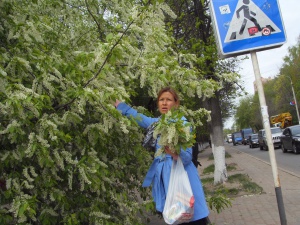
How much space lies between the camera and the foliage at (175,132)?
265 centimetres

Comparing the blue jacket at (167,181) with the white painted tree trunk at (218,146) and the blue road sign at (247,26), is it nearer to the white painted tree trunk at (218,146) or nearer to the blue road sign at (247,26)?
the blue road sign at (247,26)

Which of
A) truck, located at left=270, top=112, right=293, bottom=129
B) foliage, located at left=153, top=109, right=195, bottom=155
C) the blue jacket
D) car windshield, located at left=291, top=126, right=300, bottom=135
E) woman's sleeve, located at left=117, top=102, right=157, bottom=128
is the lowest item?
the blue jacket

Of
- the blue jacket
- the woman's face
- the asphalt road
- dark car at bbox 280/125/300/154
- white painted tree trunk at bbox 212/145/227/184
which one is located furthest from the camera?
dark car at bbox 280/125/300/154

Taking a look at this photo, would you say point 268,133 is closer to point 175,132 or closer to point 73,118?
point 175,132

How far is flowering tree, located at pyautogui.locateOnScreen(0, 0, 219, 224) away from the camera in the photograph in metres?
3.09

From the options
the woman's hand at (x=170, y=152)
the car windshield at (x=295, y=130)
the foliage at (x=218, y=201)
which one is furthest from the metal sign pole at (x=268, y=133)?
the car windshield at (x=295, y=130)

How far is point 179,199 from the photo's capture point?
9.55ft

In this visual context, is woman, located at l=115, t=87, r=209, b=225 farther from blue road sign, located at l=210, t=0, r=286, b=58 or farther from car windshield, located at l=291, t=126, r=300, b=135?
car windshield, located at l=291, t=126, r=300, b=135

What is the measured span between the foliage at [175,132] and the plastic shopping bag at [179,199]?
10.9 inches

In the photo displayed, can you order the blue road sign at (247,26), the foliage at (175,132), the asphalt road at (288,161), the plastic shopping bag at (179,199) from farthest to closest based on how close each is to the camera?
the asphalt road at (288,161) → the blue road sign at (247,26) → the plastic shopping bag at (179,199) → the foliage at (175,132)

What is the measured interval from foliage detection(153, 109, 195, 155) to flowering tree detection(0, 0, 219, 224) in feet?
1.70

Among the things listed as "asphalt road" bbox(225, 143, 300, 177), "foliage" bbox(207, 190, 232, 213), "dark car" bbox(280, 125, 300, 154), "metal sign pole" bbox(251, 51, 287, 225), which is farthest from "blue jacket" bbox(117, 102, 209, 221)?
"dark car" bbox(280, 125, 300, 154)

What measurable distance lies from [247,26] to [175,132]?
62.1 inches

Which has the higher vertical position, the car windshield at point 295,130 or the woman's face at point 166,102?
the car windshield at point 295,130
